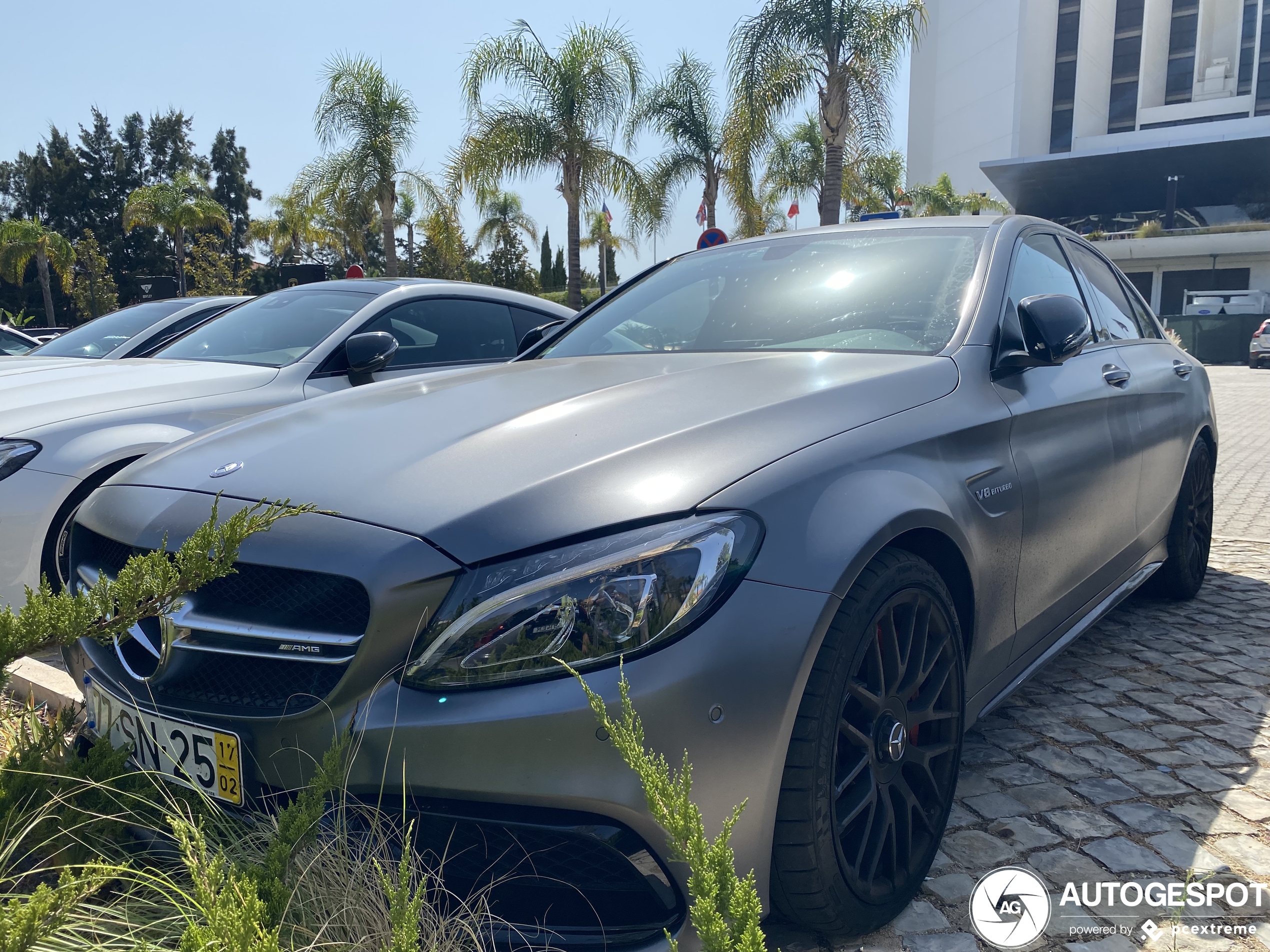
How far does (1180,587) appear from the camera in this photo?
4461 millimetres

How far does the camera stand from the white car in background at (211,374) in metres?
3.69

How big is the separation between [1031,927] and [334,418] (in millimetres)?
1990

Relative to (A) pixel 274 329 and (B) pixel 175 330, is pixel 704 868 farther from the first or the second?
(B) pixel 175 330

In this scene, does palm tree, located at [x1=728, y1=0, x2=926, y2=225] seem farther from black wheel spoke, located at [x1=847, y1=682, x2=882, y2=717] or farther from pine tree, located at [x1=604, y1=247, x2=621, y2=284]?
pine tree, located at [x1=604, y1=247, x2=621, y2=284]

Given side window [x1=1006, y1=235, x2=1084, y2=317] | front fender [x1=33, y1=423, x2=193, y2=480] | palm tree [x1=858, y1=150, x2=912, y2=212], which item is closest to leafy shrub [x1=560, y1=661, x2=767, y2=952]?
side window [x1=1006, y1=235, x2=1084, y2=317]

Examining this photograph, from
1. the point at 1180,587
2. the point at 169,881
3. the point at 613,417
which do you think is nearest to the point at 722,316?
the point at 613,417

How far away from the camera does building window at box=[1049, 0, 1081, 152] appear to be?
205ft

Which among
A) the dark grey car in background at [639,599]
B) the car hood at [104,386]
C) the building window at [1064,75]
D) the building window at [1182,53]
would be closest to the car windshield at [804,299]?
the dark grey car in background at [639,599]

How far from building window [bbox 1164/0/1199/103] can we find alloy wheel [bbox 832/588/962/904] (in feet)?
243

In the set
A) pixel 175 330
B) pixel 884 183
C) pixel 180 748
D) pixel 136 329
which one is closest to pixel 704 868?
pixel 180 748

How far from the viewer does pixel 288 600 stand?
175cm

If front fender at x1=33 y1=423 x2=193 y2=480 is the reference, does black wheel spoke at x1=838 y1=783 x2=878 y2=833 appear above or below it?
below

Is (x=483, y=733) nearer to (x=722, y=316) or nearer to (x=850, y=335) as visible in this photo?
(x=850, y=335)
